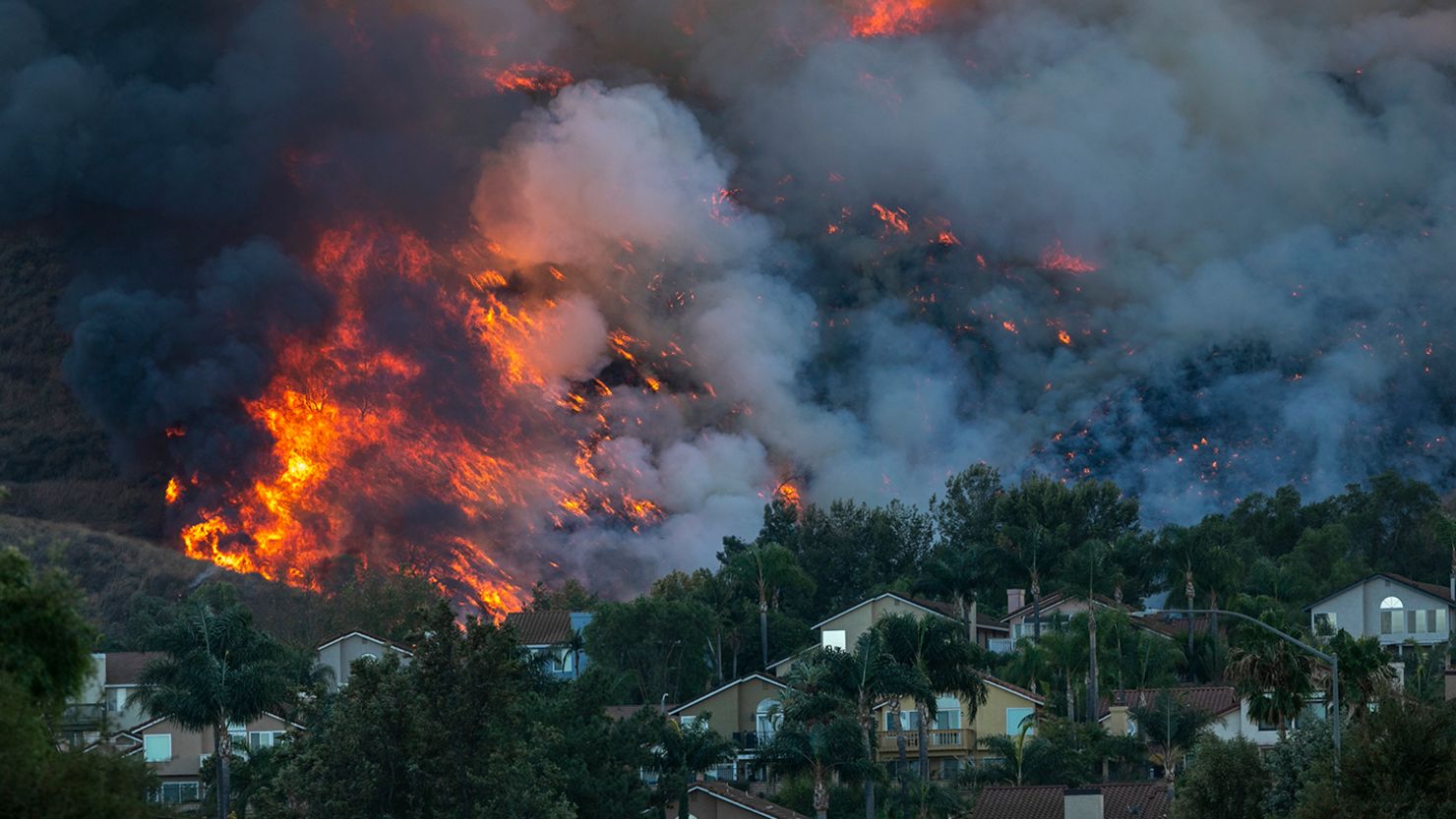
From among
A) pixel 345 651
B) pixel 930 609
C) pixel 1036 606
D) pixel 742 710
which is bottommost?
pixel 742 710

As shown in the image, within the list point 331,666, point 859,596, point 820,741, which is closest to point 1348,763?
point 820,741

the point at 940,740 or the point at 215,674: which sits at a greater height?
the point at 215,674

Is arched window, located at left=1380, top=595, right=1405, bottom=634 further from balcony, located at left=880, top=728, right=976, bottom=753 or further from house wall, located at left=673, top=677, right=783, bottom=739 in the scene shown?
house wall, located at left=673, top=677, right=783, bottom=739

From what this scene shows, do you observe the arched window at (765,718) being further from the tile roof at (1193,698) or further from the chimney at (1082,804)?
the chimney at (1082,804)

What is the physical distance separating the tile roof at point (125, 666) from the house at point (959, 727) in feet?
105

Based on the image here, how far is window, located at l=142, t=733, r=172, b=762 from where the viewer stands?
3671 inches

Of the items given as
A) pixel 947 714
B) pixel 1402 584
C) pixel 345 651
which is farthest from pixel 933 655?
pixel 1402 584

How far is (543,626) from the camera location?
121 metres

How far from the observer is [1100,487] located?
137500 millimetres

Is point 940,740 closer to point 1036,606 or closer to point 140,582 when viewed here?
point 1036,606

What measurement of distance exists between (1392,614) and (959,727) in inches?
1422

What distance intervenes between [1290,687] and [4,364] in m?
109

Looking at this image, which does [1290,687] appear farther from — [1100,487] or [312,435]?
[312,435]

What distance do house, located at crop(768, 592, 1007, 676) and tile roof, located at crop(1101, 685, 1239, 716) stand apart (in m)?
16.6
